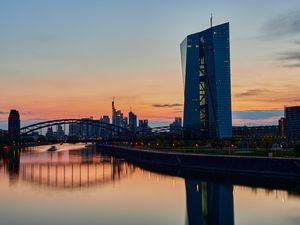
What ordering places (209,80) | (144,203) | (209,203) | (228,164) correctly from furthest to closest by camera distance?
(209,80)
(228,164)
(144,203)
(209,203)

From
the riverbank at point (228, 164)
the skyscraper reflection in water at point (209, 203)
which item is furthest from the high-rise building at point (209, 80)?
the skyscraper reflection in water at point (209, 203)

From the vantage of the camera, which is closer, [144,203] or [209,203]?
[209,203]

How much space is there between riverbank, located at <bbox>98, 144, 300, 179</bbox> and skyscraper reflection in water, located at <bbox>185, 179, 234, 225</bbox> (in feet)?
30.4

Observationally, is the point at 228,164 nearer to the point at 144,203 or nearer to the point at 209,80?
the point at 144,203

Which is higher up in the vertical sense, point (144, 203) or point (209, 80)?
point (209, 80)

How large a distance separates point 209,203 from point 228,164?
25.5 metres

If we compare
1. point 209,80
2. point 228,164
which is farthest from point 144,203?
point 209,80

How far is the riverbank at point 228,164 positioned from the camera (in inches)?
2380

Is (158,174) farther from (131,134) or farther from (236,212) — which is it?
(131,134)

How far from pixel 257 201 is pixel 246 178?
17.0 m

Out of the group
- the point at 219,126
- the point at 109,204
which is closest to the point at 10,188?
the point at 109,204

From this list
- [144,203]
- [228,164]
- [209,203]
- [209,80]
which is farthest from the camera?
[209,80]

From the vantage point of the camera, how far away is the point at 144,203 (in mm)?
47281

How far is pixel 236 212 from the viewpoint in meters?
41.0
